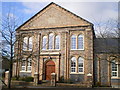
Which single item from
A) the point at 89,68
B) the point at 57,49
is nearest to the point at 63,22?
the point at 57,49

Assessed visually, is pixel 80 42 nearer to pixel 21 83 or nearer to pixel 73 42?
pixel 73 42

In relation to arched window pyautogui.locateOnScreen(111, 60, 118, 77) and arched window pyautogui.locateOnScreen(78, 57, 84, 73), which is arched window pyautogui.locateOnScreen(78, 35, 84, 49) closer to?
arched window pyautogui.locateOnScreen(78, 57, 84, 73)

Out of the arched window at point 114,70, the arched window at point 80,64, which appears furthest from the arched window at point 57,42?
the arched window at point 114,70

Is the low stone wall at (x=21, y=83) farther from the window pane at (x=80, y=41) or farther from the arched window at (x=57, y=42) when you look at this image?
the window pane at (x=80, y=41)

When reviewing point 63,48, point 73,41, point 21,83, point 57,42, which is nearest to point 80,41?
point 73,41

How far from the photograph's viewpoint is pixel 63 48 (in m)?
25.3

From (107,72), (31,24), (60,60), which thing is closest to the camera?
(107,72)

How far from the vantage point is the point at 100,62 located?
23.8m

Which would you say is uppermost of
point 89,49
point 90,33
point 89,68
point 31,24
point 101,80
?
point 31,24

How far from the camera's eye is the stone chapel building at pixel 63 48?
2391 cm

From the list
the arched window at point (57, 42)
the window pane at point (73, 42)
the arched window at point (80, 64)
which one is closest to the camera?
the arched window at point (80, 64)

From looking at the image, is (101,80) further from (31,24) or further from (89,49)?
(31,24)

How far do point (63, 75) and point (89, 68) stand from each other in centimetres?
379

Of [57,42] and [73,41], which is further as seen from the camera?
[57,42]
